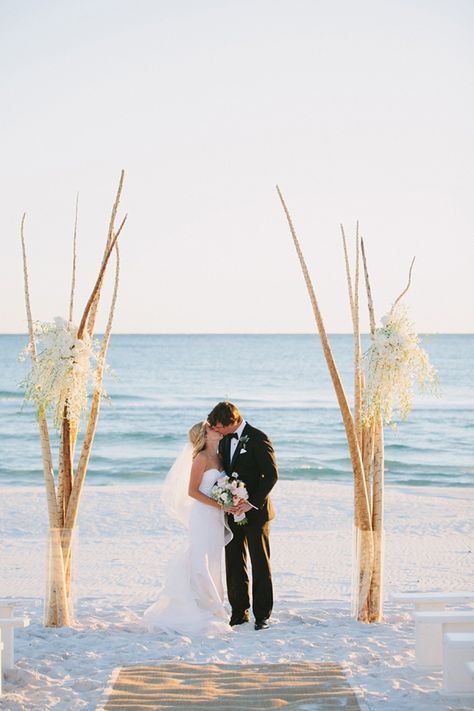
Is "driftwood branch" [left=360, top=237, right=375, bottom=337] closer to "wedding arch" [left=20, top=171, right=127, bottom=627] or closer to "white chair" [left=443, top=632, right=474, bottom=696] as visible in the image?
"wedding arch" [left=20, top=171, right=127, bottom=627]

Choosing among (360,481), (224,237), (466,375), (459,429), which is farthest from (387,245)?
(360,481)

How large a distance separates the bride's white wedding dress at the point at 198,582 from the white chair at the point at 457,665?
164 centimetres

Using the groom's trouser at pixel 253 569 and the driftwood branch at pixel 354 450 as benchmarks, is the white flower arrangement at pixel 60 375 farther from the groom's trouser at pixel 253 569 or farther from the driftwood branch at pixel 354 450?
the driftwood branch at pixel 354 450

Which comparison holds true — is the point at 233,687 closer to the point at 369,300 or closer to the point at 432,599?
the point at 432,599

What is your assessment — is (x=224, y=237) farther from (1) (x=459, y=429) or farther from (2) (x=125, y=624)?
(2) (x=125, y=624)

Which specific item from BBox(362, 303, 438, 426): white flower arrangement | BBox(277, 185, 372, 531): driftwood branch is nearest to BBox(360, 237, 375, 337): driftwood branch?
BBox(362, 303, 438, 426): white flower arrangement

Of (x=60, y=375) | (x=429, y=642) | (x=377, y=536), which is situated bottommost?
(x=429, y=642)

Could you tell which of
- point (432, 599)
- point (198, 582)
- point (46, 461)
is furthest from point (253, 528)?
point (46, 461)

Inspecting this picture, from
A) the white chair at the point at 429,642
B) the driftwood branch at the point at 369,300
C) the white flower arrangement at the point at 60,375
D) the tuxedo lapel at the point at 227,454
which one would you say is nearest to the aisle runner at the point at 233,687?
the white chair at the point at 429,642

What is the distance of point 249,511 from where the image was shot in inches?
230

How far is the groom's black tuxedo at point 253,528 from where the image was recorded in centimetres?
577

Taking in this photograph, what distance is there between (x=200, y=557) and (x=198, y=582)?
6.1 inches

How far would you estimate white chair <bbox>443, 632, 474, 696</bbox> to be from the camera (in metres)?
4.27

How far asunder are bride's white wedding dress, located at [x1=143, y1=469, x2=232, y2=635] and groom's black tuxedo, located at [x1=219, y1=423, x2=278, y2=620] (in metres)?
0.08
